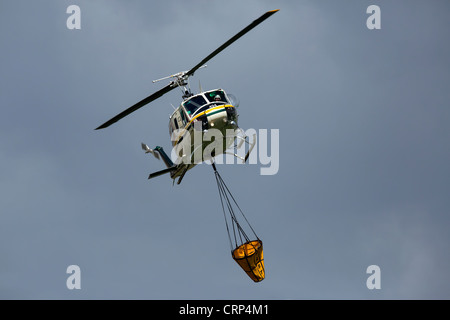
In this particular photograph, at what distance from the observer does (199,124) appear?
31.3m

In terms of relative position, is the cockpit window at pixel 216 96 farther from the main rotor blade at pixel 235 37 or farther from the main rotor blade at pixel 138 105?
the main rotor blade at pixel 138 105

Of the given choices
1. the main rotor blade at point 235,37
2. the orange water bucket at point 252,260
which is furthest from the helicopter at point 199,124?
the orange water bucket at point 252,260

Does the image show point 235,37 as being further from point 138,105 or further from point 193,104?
point 138,105

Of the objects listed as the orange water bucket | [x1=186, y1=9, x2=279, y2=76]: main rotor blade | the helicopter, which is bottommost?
the orange water bucket

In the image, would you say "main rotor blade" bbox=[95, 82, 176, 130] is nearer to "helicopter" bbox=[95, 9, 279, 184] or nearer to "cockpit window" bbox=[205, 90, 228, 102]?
"helicopter" bbox=[95, 9, 279, 184]

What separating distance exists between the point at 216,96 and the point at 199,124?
7.44ft

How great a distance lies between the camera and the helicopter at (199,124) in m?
31.3

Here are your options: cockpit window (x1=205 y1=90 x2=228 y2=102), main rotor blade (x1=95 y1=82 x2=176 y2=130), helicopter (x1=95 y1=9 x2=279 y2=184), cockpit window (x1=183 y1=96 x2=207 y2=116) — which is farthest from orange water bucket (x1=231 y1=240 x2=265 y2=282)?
main rotor blade (x1=95 y1=82 x2=176 y2=130)

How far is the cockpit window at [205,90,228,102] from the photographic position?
3253cm

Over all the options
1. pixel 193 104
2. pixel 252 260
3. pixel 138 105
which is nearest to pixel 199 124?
pixel 193 104

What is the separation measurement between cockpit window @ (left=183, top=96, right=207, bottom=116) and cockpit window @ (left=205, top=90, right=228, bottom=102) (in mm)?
400

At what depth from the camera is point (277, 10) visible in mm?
26750
